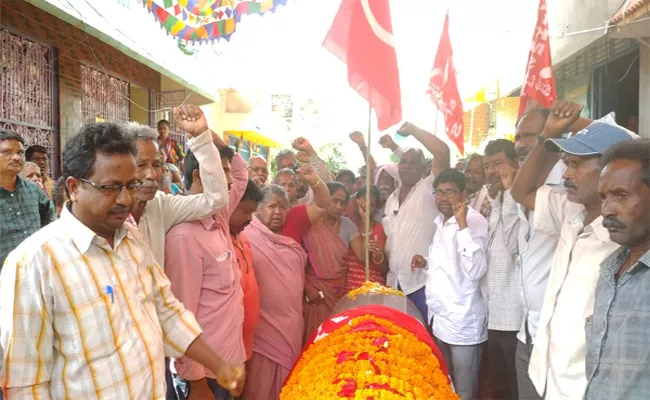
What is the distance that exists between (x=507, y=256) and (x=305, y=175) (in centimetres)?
147

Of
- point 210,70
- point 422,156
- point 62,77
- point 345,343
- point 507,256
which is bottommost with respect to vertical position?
point 345,343

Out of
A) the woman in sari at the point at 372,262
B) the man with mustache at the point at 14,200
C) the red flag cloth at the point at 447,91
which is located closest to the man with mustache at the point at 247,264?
the woman in sari at the point at 372,262

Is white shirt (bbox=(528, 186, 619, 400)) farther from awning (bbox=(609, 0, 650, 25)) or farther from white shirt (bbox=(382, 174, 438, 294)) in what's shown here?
awning (bbox=(609, 0, 650, 25))

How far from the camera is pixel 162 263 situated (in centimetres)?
257

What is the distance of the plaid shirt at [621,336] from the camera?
1546mm

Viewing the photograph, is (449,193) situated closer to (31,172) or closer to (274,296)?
(274,296)

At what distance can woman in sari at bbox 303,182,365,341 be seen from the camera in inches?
156

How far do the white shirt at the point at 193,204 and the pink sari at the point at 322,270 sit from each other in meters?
1.46

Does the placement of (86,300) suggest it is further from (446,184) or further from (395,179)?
(395,179)

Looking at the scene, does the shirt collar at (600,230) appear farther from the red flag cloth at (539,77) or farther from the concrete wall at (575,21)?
the concrete wall at (575,21)

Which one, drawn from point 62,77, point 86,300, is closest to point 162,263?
point 86,300

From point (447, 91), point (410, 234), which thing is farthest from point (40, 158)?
point (447, 91)

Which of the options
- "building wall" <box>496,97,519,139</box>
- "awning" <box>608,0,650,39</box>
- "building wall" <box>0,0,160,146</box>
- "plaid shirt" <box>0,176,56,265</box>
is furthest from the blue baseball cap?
"building wall" <box>496,97,519,139</box>

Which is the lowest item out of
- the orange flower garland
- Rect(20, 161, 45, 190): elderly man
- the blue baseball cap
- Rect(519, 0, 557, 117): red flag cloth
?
the orange flower garland
